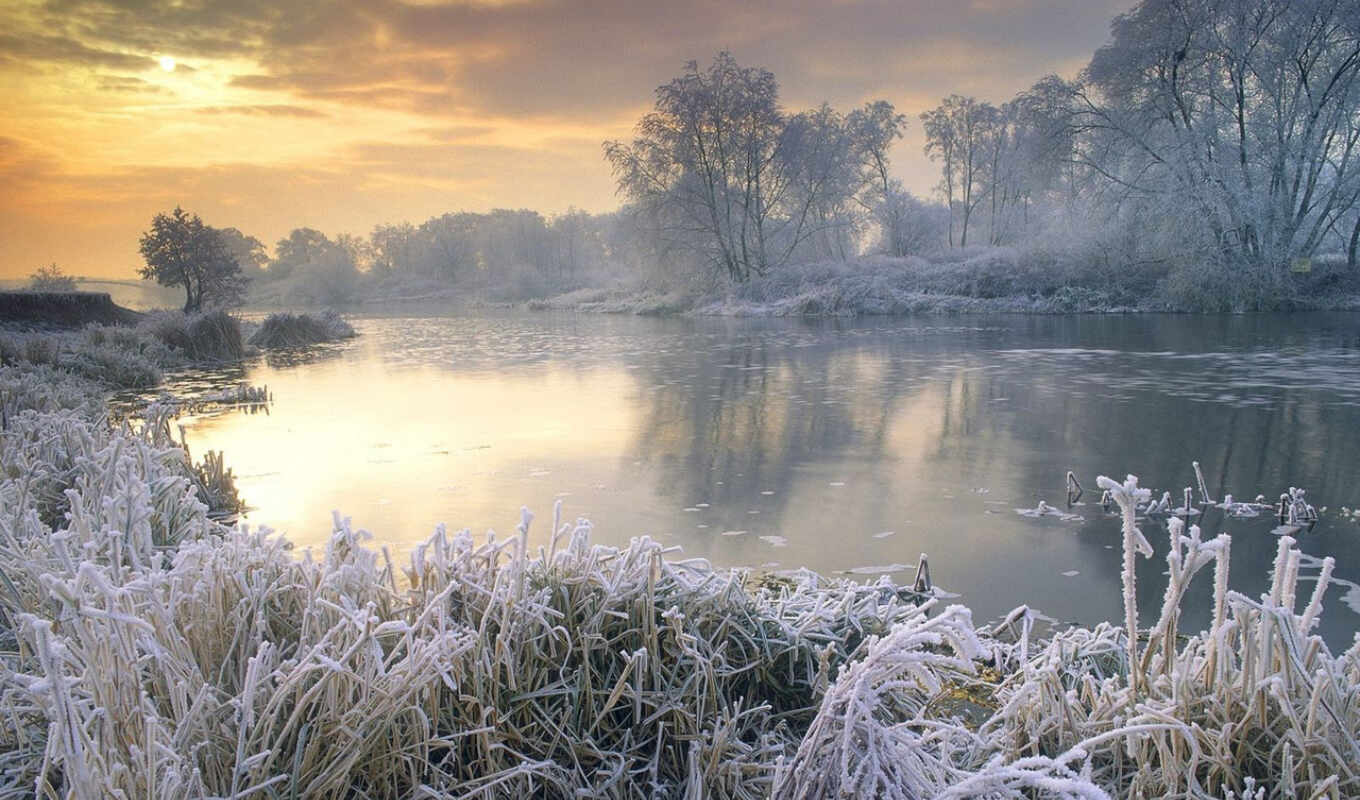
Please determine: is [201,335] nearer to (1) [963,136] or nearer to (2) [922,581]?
(2) [922,581]

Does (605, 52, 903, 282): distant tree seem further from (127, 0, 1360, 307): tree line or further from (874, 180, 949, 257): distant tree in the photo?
(874, 180, 949, 257): distant tree

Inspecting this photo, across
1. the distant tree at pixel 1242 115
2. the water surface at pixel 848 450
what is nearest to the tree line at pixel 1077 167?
the distant tree at pixel 1242 115

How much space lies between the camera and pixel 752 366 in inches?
550

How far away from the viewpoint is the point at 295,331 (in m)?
20.3

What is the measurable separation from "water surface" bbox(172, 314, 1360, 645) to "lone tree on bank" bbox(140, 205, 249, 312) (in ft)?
45.1

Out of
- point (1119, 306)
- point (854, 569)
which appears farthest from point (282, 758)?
point (1119, 306)

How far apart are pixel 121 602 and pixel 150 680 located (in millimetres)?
194

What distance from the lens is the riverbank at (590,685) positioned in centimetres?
143

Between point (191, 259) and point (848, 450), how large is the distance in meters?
25.1

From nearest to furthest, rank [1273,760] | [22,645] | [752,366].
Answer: [1273,760] < [22,645] < [752,366]

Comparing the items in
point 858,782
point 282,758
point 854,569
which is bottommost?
point 854,569

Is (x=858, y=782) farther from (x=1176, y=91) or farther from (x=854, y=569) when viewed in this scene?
(x=1176, y=91)

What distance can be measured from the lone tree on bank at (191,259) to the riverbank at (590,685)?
86.0ft

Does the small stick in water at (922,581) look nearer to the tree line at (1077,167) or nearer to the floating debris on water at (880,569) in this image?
the floating debris on water at (880,569)
